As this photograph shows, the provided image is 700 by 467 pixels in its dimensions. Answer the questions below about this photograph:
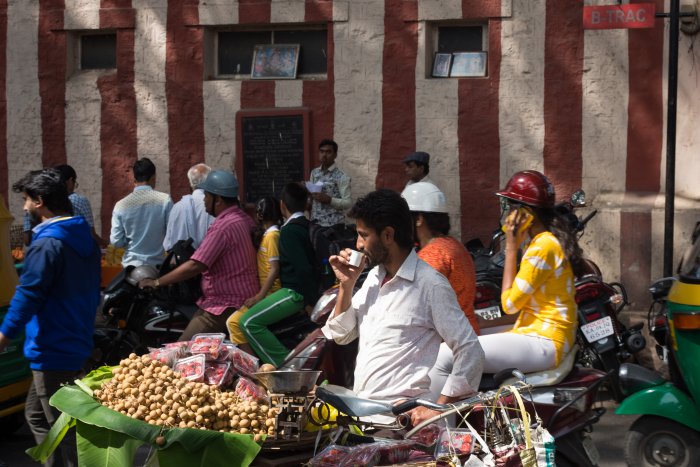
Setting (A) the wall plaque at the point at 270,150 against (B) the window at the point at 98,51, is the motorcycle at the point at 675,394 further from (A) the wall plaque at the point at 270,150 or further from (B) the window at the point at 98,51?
(B) the window at the point at 98,51

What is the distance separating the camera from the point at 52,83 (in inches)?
521

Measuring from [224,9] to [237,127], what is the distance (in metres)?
1.31

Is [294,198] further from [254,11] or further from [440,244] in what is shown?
[254,11]

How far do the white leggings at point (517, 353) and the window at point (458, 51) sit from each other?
674 cm

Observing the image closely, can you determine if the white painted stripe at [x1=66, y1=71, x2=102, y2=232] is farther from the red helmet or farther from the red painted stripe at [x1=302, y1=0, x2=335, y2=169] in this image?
the red helmet

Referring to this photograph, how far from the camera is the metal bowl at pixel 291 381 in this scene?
4.14 metres

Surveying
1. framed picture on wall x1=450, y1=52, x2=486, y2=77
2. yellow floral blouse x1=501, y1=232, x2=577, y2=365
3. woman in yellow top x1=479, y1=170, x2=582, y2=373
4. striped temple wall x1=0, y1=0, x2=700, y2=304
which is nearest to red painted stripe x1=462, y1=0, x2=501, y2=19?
striped temple wall x1=0, y1=0, x2=700, y2=304

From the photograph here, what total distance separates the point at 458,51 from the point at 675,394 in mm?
6386

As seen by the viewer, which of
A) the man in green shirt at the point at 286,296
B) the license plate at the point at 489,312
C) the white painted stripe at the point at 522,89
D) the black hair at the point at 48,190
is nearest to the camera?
the black hair at the point at 48,190

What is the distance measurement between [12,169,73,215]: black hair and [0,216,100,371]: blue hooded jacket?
10 cm

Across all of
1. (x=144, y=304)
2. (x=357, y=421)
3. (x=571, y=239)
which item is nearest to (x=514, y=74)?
(x=144, y=304)

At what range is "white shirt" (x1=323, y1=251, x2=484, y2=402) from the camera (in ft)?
15.0

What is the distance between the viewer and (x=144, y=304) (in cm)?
921

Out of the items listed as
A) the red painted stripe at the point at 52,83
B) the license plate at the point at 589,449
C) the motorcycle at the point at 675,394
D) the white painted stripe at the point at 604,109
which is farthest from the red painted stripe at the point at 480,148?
the license plate at the point at 589,449
